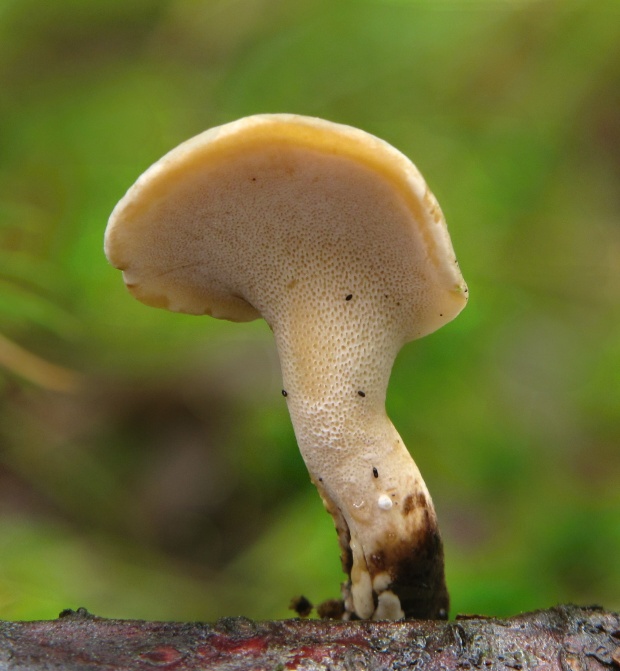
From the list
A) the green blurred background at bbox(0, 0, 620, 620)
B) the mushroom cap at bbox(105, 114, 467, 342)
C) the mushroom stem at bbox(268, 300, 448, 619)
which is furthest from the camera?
the green blurred background at bbox(0, 0, 620, 620)

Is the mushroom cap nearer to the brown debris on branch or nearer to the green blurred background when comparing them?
the brown debris on branch

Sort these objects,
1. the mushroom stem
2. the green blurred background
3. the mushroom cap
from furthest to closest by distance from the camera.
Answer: the green blurred background < the mushroom stem < the mushroom cap

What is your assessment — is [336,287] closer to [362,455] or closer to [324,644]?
[362,455]

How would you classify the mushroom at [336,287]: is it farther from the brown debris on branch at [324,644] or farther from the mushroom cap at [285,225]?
the brown debris on branch at [324,644]

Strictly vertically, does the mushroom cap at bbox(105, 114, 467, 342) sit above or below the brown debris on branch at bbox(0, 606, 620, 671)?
above

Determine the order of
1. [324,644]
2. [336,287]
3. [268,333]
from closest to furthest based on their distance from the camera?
[324,644]
[336,287]
[268,333]

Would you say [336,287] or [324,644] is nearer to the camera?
[324,644]

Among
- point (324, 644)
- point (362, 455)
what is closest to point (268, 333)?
point (362, 455)

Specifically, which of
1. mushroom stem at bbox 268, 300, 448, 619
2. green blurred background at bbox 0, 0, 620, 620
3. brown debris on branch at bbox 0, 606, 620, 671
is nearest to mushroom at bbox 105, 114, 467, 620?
mushroom stem at bbox 268, 300, 448, 619
